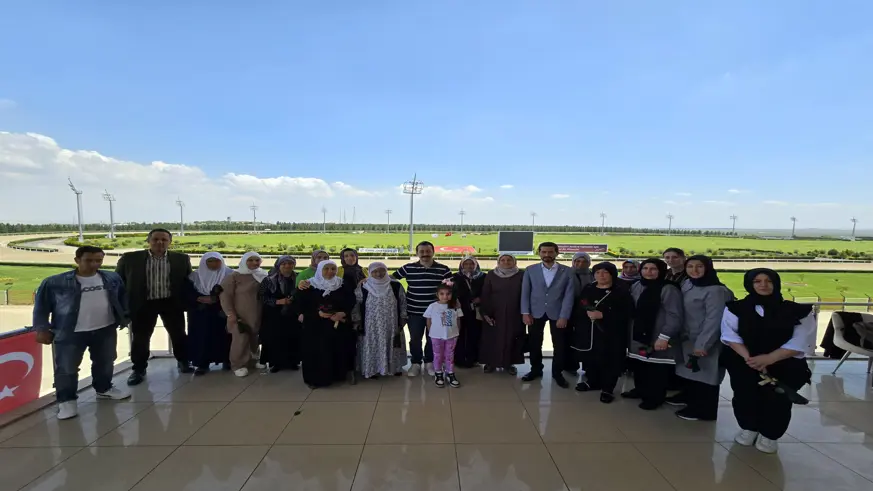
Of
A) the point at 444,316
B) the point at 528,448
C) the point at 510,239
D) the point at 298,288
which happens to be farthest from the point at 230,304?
the point at 510,239

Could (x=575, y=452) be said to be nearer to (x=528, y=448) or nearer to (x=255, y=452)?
(x=528, y=448)

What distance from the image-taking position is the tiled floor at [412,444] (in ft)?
7.54

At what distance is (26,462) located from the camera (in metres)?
2.45

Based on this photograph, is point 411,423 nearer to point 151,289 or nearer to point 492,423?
point 492,423

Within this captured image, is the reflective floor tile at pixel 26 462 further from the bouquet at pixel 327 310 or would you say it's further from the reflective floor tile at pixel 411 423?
the reflective floor tile at pixel 411 423

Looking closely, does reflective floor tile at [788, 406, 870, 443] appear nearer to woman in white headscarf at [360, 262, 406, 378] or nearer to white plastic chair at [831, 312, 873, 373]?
white plastic chair at [831, 312, 873, 373]

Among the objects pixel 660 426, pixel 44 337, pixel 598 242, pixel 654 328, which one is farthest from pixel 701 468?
pixel 598 242

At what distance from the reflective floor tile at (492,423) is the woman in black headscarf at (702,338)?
4.58ft

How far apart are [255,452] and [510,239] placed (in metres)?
11.1

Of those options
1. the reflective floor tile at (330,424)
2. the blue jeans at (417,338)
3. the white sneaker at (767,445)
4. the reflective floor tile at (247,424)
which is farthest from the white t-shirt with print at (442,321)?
the white sneaker at (767,445)

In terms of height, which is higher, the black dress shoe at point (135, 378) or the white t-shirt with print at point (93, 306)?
the white t-shirt with print at point (93, 306)

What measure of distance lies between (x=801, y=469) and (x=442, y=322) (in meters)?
2.82

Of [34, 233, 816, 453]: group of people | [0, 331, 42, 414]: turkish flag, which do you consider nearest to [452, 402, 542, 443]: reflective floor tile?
[34, 233, 816, 453]: group of people

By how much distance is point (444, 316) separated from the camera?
12.2ft
